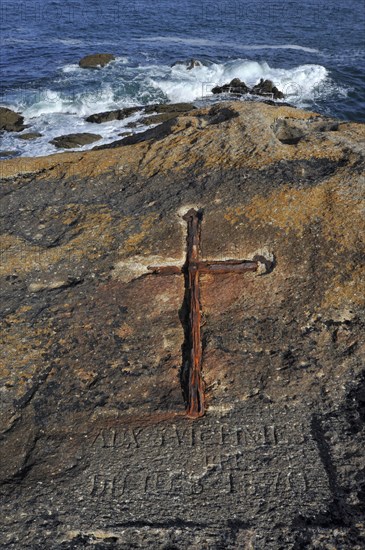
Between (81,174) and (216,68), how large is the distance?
28.2 meters

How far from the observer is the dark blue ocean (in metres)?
26.5

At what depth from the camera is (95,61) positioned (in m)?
32.6

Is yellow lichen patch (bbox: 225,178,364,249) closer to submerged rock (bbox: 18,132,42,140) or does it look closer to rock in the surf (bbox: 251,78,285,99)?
submerged rock (bbox: 18,132,42,140)

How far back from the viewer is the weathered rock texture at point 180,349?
3498 millimetres

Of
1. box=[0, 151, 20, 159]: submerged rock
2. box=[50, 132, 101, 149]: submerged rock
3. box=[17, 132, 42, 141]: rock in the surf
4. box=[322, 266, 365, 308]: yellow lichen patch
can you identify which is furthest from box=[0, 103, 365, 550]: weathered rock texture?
box=[17, 132, 42, 141]: rock in the surf

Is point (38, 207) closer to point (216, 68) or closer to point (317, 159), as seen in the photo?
point (317, 159)

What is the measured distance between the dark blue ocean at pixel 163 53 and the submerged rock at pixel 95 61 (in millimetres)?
511

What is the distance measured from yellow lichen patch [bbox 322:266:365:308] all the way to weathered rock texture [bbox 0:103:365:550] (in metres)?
0.01

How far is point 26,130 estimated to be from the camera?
23.1 metres

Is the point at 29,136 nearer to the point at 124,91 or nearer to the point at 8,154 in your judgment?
the point at 8,154

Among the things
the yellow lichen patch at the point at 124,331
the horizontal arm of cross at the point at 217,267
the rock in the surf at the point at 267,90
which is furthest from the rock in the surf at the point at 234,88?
the yellow lichen patch at the point at 124,331

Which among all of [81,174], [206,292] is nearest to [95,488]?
[206,292]

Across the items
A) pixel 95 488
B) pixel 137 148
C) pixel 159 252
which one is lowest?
pixel 95 488

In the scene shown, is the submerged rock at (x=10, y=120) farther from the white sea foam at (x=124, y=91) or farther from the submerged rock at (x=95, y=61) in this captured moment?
the submerged rock at (x=95, y=61)
